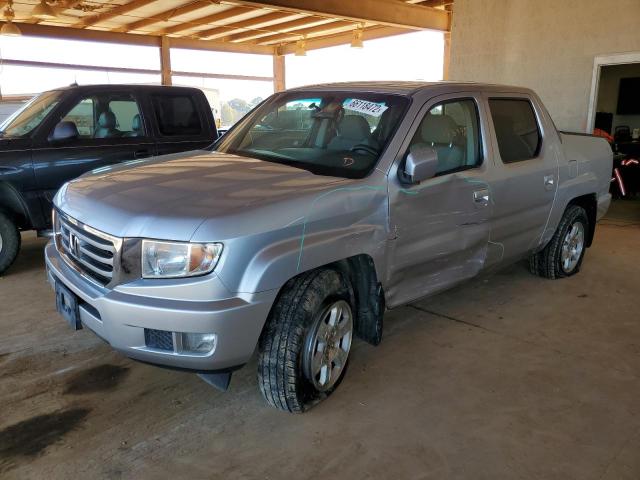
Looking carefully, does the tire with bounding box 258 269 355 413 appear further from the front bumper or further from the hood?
the hood

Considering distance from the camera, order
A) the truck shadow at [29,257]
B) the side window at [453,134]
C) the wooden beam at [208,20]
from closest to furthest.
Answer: the side window at [453,134], the truck shadow at [29,257], the wooden beam at [208,20]

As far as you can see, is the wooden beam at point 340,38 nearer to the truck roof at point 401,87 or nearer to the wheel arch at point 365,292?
the truck roof at point 401,87

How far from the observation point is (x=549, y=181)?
4.46m

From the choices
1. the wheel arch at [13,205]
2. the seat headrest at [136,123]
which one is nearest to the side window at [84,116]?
the seat headrest at [136,123]

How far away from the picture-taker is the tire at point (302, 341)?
8.76 ft

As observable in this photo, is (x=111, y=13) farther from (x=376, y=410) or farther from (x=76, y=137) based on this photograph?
(x=376, y=410)

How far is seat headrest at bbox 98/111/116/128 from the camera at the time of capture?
5.61m

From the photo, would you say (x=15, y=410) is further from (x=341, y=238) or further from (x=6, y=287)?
(x=6, y=287)

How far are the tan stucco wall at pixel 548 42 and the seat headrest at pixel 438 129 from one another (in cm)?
680

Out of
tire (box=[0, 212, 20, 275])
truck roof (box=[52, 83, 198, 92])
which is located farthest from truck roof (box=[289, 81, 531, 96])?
tire (box=[0, 212, 20, 275])

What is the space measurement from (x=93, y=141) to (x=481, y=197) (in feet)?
13.0

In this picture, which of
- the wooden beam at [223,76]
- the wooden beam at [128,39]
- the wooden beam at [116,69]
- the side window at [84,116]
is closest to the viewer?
the side window at [84,116]

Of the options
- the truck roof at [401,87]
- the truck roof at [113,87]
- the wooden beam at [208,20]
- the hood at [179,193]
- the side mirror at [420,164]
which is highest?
the wooden beam at [208,20]

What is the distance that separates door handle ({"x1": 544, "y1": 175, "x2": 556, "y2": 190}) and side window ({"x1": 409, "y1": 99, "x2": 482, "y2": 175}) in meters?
0.96
